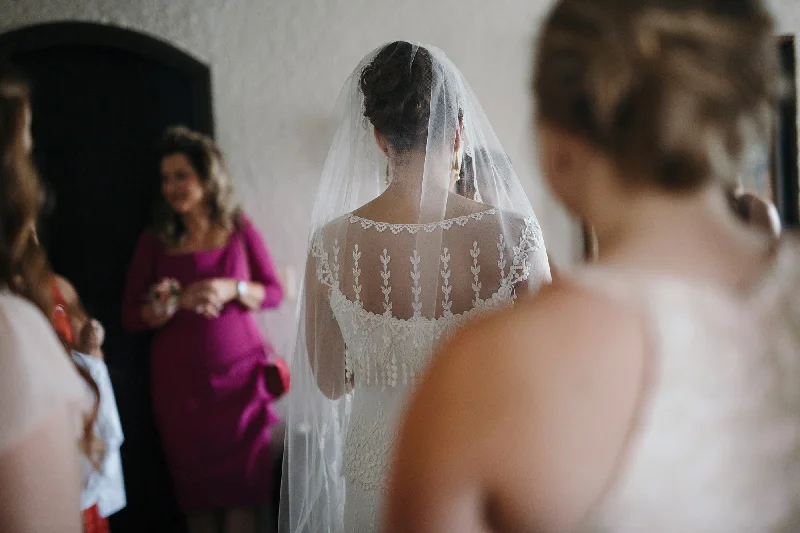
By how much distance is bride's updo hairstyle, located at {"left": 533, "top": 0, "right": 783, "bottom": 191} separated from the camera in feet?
1.62

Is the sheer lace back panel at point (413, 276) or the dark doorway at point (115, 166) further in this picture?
the dark doorway at point (115, 166)

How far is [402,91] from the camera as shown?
1.25 metres

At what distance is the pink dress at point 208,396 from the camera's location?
2225 millimetres

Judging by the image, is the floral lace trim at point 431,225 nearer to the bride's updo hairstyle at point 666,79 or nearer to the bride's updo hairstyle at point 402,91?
the bride's updo hairstyle at point 402,91

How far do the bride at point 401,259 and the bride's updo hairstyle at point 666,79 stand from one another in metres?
0.70

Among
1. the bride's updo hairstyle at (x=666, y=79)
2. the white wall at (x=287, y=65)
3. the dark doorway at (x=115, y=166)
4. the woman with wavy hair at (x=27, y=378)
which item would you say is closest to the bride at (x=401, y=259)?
the woman with wavy hair at (x=27, y=378)

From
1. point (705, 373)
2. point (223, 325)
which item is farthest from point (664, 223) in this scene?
point (223, 325)

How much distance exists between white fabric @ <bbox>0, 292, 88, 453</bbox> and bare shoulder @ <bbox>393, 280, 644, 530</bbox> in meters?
0.39

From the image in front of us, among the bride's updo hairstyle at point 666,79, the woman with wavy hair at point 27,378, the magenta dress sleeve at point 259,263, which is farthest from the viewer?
the magenta dress sleeve at point 259,263

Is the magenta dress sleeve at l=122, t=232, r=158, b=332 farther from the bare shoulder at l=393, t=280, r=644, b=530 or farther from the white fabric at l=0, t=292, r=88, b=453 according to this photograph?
the bare shoulder at l=393, t=280, r=644, b=530

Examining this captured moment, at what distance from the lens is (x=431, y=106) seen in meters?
1.25

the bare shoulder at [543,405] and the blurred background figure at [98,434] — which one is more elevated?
the bare shoulder at [543,405]

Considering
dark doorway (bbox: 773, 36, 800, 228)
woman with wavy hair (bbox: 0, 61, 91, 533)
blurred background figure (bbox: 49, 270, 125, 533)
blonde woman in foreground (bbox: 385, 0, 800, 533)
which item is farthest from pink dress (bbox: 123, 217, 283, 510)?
dark doorway (bbox: 773, 36, 800, 228)

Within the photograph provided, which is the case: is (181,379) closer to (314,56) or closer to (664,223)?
(314,56)
